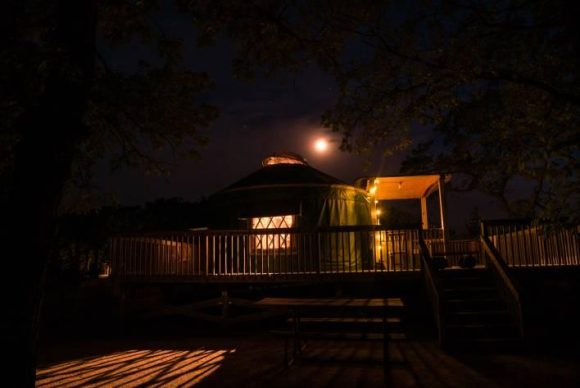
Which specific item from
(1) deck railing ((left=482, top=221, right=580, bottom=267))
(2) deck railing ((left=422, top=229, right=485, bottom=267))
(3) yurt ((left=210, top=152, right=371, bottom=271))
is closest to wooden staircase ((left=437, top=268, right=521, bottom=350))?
(1) deck railing ((left=482, top=221, right=580, bottom=267))

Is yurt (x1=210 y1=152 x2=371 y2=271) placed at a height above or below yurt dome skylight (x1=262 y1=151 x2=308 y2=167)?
below

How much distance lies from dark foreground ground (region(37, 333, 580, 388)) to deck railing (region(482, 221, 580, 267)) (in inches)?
120

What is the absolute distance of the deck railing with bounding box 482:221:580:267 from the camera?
8797 millimetres

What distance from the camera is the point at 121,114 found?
6.21 metres

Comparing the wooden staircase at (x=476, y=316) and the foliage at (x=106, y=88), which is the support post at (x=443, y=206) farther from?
the foliage at (x=106, y=88)

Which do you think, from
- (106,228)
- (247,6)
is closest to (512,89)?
(247,6)

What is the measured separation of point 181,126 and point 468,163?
13118mm

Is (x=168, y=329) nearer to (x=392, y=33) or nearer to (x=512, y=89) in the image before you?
(x=392, y=33)

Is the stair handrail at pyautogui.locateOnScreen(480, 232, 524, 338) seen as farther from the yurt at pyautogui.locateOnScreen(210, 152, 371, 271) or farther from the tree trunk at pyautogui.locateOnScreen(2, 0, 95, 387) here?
the tree trunk at pyautogui.locateOnScreen(2, 0, 95, 387)

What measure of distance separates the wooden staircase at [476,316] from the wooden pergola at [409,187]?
2.51 m

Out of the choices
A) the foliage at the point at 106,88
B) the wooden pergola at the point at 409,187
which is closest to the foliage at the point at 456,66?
the foliage at the point at 106,88

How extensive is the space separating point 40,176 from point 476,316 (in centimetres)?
703

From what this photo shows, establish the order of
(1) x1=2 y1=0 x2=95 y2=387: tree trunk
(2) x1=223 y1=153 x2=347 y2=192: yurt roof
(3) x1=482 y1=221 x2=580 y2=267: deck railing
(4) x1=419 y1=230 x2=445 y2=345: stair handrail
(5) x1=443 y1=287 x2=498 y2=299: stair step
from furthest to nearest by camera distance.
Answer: (2) x1=223 y1=153 x2=347 y2=192: yurt roof
(3) x1=482 y1=221 x2=580 y2=267: deck railing
(5) x1=443 y1=287 x2=498 y2=299: stair step
(4) x1=419 y1=230 x2=445 y2=345: stair handrail
(1) x1=2 y1=0 x2=95 y2=387: tree trunk

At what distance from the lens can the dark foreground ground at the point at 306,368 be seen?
5.25m
